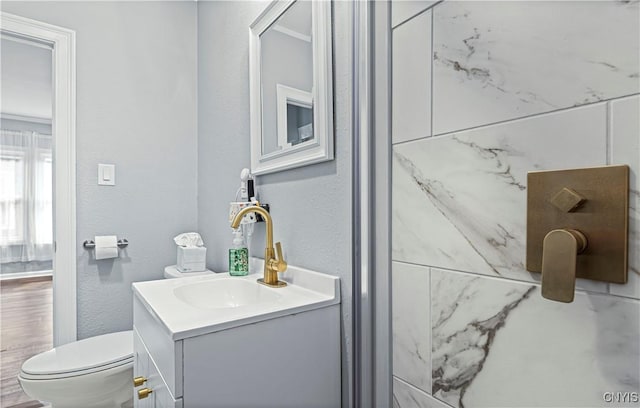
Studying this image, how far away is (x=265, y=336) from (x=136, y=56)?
172cm

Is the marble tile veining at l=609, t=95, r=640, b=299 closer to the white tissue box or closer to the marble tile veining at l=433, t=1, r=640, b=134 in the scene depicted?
the marble tile veining at l=433, t=1, r=640, b=134

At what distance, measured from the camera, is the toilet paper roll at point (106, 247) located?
1.73 metres

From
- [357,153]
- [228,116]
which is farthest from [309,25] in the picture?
[228,116]

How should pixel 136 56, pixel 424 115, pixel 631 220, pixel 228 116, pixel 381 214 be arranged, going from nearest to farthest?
pixel 631 220, pixel 424 115, pixel 381 214, pixel 228 116, pixel 136 56

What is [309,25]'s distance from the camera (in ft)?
3.72

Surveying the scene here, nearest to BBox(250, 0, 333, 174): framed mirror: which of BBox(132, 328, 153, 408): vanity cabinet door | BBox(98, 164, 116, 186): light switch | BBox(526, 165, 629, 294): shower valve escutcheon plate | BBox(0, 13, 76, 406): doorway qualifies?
BBox(526, 165, 629, 294): shower valve escutcheon plate

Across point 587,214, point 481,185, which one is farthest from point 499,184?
point 587,214

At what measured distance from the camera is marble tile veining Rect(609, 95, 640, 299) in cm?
48

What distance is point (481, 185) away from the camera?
26.3 inches

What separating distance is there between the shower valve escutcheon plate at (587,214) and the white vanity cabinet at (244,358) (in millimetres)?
563

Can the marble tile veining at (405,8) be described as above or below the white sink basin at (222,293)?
above

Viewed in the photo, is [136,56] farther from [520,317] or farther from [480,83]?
[520,317]

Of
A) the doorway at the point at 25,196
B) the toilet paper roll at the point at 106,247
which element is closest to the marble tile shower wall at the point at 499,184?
the toilet paper roll at the point at 106,247

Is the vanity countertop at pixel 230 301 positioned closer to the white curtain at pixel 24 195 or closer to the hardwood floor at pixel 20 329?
the hardwood floor at pixel 20 329
